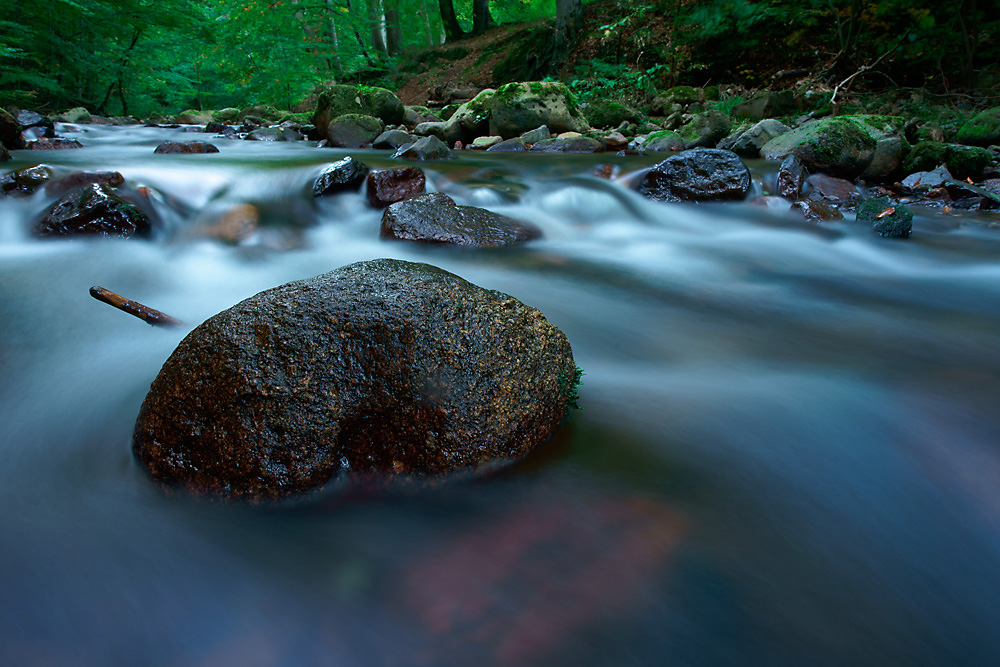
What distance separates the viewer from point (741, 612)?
61.2 inches

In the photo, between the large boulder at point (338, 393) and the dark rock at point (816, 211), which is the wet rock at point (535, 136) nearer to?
the dark rock at point (816, 211)

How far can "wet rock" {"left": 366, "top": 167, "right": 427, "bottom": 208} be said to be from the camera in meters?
5.96

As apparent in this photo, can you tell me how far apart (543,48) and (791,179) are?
13.5m

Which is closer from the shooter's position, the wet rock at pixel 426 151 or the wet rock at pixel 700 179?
the wet rock at pixel 700 179

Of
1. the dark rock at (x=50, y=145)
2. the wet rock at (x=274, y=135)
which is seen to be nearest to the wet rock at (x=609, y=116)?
the wet rock at (x=274, y=135)

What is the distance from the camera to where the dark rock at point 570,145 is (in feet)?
33.6

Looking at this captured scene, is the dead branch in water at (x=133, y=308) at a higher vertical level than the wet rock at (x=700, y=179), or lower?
higher

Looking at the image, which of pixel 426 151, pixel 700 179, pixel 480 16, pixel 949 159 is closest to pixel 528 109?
pixel 426 151

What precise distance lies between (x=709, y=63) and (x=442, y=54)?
12.2m

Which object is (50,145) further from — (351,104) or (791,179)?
(791,179)

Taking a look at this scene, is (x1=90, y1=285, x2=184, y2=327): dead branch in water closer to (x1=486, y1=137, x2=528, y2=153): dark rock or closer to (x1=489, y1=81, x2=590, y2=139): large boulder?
(x1=486, y1=137, x2=528, y2=153): dark rock

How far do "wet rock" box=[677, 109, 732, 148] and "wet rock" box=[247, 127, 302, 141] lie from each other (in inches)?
333

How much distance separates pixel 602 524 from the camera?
183 cm

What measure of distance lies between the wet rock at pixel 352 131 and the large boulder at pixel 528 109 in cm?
238
